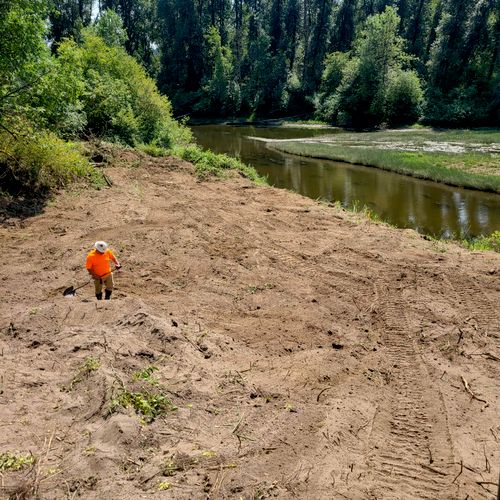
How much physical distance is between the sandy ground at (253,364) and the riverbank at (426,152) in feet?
40.6

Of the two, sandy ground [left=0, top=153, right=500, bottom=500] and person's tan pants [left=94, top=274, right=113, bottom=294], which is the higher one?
person's tan pants [left=94, top=274, right=113, bottom=294]

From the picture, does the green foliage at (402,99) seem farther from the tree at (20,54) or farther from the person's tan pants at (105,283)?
the person's tan pants at (105,283)

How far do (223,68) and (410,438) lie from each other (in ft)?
213

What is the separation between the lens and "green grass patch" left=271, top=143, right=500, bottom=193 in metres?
21.6

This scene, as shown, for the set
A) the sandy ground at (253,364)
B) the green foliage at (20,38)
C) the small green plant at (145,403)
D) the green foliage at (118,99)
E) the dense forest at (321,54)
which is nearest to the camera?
the sandy ground at (253,364)

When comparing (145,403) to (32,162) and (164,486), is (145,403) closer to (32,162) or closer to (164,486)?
(164,486)

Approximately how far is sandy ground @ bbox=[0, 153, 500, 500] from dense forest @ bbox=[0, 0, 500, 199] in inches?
160

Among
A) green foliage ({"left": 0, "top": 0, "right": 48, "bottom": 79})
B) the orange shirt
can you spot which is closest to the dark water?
the orange shirt

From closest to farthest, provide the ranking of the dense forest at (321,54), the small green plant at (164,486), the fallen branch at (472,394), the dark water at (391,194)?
the small green plant at (164,486) < the fallen branch at (472,394) < the dark water at (391,194) < the dense forest at (321,54)

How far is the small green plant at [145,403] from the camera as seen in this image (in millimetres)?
5160

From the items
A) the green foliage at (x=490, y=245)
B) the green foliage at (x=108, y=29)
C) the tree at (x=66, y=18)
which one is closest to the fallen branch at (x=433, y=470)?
the green foliage at (x=490, y=245)

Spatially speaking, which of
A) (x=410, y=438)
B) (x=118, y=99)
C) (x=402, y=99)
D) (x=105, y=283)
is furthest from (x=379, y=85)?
(x=410, y=438)

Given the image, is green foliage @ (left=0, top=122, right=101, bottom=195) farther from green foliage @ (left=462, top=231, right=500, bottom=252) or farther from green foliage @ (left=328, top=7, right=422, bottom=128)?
green foliage @ (left=328, top=7, right=422, bottom=128)

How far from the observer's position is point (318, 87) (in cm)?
6388
